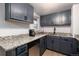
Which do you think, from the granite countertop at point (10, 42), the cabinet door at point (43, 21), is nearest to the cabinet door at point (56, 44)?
the cabinet door at point (43, 21)

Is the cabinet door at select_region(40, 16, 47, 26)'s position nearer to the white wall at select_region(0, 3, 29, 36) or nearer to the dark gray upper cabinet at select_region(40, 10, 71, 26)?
the dark gray upper cabinet at select_region(40, 10, 71, 26)

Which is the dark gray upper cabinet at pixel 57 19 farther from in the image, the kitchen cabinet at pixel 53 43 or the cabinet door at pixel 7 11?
the cabinet door at pixel 7 11

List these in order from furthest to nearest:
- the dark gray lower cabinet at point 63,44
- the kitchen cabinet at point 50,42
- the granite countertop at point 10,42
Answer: the kitchen cabinet at point 50,42 → the dark gray lower cabinet at point 63,44 → the granite countertop at point 10,42

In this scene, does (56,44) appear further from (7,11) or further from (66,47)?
(7,11)

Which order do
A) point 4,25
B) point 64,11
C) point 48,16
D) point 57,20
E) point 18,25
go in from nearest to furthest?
point 4,25 < point 18,25 < point 64,11 < point 57,20 < point 48,16

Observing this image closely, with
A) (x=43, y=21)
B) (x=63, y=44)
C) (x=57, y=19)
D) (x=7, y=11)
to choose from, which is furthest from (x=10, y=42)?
(x=43, y=21)

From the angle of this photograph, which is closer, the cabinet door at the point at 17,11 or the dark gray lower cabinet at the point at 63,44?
the cabinet door at the point at 17,11

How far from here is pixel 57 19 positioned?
2.35 meters

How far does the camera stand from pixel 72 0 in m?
0.79

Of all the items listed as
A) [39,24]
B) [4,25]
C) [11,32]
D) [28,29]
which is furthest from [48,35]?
[4,25]

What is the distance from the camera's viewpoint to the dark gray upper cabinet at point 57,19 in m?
2.12

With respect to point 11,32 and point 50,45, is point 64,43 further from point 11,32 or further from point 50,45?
point 11,32

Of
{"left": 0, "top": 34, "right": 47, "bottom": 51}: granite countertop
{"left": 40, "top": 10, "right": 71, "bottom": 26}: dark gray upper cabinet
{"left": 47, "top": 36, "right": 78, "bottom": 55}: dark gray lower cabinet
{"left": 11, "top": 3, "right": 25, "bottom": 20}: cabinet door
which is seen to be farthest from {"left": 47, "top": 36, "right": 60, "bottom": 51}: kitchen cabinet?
{"left": 11, "top": 3, "right": 25, "bottom": 20}: cabinet door

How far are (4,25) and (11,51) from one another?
667 mm
